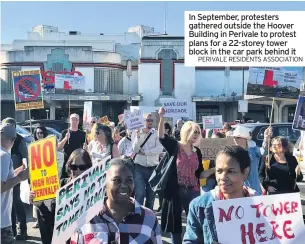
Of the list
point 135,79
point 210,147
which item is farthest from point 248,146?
point 135,79

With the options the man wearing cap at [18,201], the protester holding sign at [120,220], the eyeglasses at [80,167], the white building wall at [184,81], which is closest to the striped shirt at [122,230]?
the protester holding sign at [120,220]

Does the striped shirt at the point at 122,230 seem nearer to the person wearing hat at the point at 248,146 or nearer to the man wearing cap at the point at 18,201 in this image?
the person wearing hat at the point at 248,146

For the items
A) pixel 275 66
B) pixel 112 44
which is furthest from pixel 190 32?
pixel 112 44

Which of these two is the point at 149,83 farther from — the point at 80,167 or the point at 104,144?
the point at 80,167

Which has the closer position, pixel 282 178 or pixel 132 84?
pixel 282 178

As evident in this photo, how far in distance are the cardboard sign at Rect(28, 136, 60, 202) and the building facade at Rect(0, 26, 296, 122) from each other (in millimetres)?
35686

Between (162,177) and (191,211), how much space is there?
108 inches

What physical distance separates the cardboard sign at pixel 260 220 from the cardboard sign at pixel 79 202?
2.52 feet

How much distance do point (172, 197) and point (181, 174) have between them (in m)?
0.30

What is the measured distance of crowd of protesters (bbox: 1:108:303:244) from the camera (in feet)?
9.54

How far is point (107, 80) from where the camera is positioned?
139ft

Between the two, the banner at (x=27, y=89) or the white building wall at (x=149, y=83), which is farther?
the white building wall at (x=149, y=83)

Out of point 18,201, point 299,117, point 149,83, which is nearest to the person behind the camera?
point 18,201

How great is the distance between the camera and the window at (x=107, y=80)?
41.9m
